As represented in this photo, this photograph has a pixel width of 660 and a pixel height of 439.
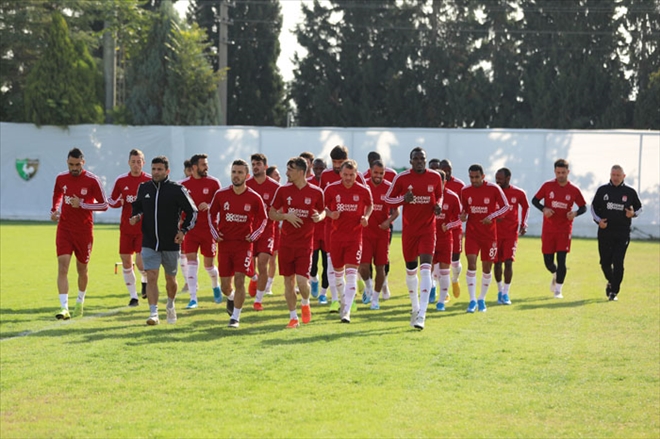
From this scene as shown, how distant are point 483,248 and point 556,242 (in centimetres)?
257

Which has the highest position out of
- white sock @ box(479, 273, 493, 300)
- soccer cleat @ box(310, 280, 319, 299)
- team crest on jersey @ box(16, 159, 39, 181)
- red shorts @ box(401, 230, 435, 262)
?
team crest on jersey @ box(16, 159, 39, 181)

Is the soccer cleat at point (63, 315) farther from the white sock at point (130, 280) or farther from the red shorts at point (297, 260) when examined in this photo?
the red shorts at point (297, 260)

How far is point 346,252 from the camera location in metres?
14.6

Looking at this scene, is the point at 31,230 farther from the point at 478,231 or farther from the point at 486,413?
the point at 486,413

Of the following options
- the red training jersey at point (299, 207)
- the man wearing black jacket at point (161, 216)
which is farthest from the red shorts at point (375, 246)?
the man wearing black jacket at point (161, 216)

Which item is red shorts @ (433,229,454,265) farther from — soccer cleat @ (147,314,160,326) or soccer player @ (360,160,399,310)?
soccer cleat @ (147,314,160,326)

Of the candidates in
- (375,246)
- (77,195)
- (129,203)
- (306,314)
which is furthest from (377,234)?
(77,195)

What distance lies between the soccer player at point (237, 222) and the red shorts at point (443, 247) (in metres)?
3.77

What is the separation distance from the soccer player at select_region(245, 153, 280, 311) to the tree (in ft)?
96.3

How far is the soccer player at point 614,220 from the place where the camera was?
60.5 feet

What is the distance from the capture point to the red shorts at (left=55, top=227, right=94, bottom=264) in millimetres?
15078

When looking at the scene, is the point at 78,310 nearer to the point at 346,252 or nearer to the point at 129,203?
the point at 129,203

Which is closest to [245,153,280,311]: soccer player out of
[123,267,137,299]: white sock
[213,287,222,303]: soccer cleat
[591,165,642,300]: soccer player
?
[213,287,222,303]: soccer cleat

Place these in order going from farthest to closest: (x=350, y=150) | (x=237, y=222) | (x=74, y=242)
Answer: (x=350, y=150), (x=74, y=242), (x=237, y=222)
